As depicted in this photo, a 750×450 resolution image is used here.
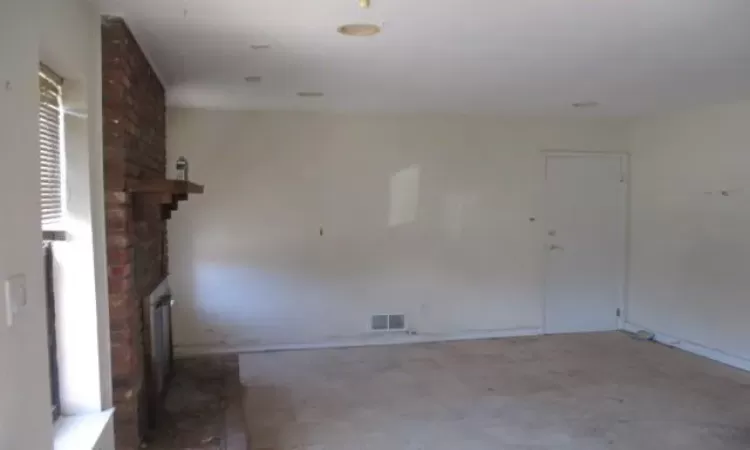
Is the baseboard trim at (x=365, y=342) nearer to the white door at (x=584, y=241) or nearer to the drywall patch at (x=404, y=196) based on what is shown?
the white door at (x=584, y=241)

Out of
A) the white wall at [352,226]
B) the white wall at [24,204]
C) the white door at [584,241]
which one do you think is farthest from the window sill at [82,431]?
the white door at [584,241]

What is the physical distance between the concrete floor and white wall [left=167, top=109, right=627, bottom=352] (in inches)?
16.1

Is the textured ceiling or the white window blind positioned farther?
the textured ceiling

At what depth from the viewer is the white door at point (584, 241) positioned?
19.5ft

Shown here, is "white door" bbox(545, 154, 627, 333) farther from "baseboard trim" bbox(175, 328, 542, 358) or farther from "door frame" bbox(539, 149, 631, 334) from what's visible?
"baseboard trim" bbox(175, 328, 542, 358)

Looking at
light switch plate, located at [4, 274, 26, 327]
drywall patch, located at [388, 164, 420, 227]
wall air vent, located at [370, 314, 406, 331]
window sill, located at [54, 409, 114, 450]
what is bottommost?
wall air vent, located at [370, 314, 406, 331]

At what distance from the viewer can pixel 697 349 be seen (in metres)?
5.24

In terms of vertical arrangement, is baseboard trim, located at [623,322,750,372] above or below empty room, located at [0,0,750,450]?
below

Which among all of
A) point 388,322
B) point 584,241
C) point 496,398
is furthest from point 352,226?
point 584,241

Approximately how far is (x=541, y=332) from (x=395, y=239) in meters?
1.89

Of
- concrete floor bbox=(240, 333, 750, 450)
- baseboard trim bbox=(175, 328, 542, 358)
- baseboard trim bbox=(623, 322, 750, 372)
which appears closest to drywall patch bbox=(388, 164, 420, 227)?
baseboard trim bbox=(175, 328, 542, 358)

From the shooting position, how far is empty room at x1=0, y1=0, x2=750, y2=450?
90.5 inches

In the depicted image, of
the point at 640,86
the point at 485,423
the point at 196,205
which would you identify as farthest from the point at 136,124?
the point at 640,86

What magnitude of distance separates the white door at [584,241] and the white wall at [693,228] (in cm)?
17
